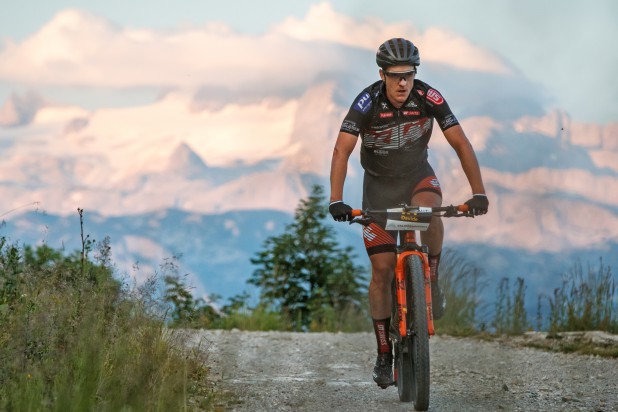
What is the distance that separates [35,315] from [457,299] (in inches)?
295

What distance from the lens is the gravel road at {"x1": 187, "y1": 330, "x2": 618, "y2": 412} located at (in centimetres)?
691

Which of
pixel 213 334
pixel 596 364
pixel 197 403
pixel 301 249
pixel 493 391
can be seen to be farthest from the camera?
pixel 301 249

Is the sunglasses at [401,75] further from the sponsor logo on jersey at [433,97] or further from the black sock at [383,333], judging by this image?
the black sock at [383,333]

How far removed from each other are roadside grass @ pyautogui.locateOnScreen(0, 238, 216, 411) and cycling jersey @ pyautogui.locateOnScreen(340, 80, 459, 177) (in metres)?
1.74

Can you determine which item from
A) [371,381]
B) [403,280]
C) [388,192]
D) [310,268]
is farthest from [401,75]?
[310,268]

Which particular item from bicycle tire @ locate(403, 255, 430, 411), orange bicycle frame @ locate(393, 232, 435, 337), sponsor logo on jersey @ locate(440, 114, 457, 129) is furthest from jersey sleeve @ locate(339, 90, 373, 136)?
bicycle tire @ locate(403, 255, 430, 411)

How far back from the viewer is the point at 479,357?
9844mm

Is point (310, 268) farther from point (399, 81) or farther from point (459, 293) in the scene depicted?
point (399, 81)

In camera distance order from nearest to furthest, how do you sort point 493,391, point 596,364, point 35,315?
point 35,315 < point 493,391 < point 596,364

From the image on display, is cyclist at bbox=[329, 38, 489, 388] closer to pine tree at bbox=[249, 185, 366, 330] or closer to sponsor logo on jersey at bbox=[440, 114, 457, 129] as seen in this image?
sponsor logo on jersey at bbox=[440, 114, 457, 129]

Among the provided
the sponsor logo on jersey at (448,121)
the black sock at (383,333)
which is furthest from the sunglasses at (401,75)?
the black sock at (383,333)

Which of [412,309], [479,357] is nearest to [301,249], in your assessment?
[479,357]

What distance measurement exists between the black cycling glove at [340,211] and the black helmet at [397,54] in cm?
100

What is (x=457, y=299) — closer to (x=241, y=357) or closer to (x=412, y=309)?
(x=241, y=357)
